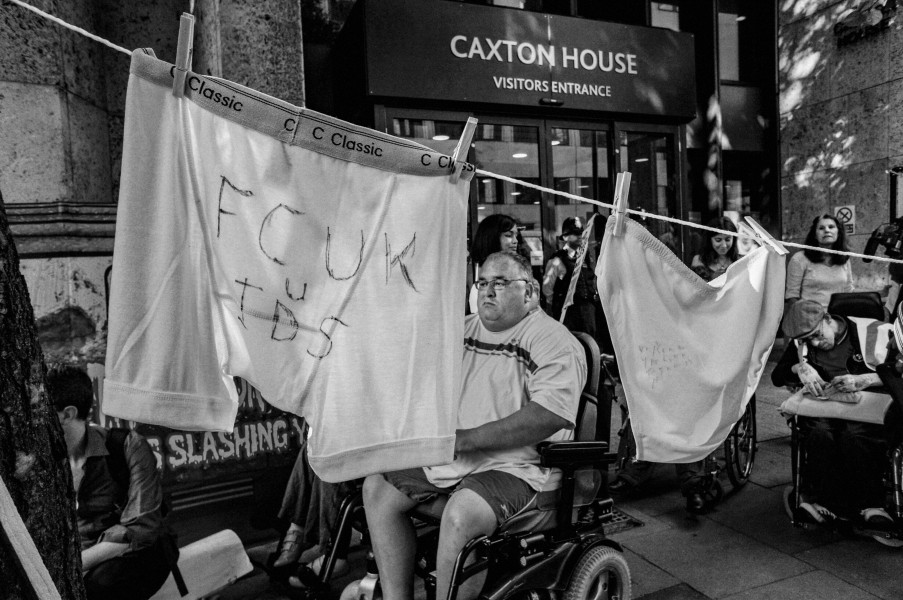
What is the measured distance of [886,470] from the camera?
374 centimetres

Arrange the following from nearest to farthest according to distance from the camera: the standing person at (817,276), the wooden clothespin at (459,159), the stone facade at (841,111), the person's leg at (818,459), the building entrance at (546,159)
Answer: the wooden clothespin at (459,159), the person's leg at (818,459), the standing person at (817,276), the building entrance at (546,159), the stone facade at (841,111)

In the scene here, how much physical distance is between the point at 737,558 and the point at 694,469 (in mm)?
770

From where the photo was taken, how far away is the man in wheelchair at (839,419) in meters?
3.81

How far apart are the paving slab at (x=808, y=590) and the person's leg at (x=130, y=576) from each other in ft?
8.53

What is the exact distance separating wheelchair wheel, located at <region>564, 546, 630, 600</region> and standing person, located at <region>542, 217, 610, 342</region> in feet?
10.6

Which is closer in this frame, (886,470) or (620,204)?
(620,204)

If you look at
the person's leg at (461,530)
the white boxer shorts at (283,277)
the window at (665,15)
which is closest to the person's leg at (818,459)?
the person's leg at (461,530)

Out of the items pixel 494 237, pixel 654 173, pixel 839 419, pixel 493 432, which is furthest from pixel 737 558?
pixel 654 173

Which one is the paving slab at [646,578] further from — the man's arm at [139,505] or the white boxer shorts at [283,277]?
the man's arm at [139,505]

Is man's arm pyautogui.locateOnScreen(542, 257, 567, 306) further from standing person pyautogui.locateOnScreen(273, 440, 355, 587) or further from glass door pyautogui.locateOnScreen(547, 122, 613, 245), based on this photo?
standing person pyautogui.locateOnScreen(273, 440, 355, 587)

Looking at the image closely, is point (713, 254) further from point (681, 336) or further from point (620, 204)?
point (620, 204)

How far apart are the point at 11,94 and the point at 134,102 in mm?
3155

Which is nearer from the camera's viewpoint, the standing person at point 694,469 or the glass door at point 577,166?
the standing person at point 694,469

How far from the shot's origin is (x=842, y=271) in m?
5.61
